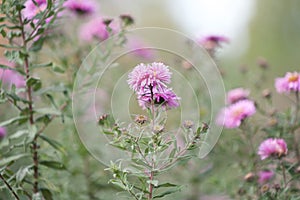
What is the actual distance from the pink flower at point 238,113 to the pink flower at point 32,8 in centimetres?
47

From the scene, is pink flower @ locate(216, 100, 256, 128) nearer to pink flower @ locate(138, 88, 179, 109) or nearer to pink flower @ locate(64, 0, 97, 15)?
pink flower @ locate(138, 88, 179, 109)

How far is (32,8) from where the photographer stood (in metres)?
1.08

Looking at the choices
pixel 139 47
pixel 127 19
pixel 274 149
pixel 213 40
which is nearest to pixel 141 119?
pixel 274 149

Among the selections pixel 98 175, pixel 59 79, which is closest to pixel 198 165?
pixel 98 175

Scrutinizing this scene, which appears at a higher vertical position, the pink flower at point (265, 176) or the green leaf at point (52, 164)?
the pink flower at point (265, 176)

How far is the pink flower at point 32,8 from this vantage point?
1.07 m

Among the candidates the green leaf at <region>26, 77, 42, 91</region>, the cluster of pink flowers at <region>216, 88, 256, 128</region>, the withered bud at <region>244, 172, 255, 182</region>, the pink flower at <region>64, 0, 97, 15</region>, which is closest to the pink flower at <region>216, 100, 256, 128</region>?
the cluster of pink flowers at <region>216, 88, 256, 128</region>

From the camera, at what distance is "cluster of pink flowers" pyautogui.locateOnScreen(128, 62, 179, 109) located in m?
0.80

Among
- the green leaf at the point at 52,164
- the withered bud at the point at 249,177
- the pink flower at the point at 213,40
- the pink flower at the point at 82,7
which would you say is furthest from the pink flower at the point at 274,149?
the pink flower at the point at 82,7

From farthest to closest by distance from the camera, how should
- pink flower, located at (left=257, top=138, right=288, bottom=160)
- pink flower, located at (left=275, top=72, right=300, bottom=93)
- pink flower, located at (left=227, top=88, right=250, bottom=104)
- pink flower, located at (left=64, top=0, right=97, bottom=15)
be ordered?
1. pink flower, located at (left=64, top=0, right=97, bottom=15)
2. pink flower, located at (left=227, top=88, right=250, bottom=104)
3. pink flower, located at (left=275, top=72, right=300, bottom=93)
4. pink flower, located at (left=257, top=138, right=288, bottom=160)

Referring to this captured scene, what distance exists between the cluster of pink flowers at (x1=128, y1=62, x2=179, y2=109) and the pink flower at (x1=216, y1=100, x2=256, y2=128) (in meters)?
0.40

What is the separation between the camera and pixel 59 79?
61.2 inches

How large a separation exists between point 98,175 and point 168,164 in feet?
2.11

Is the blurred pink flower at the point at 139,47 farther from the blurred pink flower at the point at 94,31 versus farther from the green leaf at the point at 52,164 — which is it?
the green leaf at the point at 52,164
